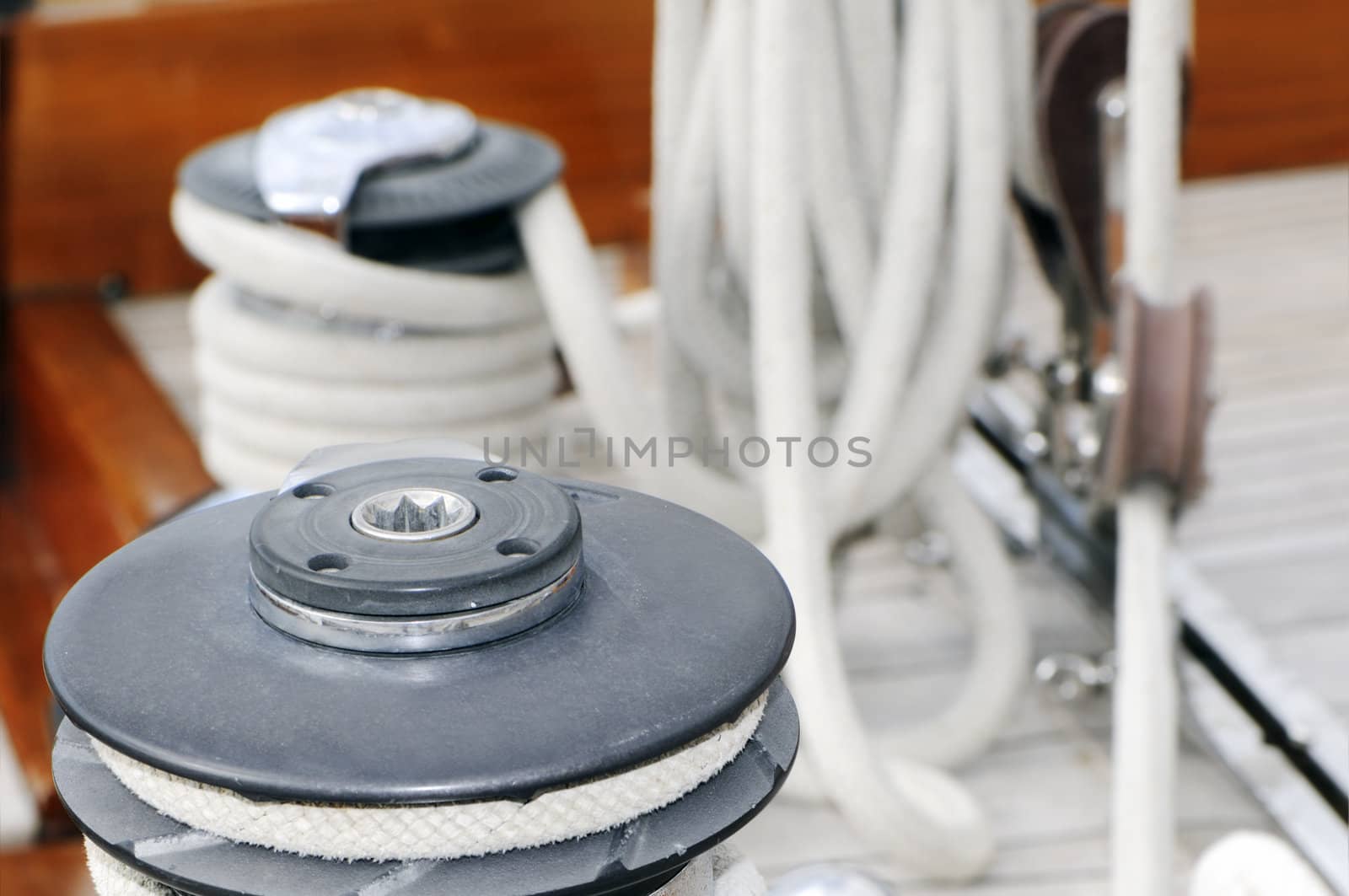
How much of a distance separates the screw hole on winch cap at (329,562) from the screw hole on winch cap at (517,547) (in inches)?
1.9

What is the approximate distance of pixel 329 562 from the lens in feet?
1.71

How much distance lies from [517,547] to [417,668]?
53 millimetres

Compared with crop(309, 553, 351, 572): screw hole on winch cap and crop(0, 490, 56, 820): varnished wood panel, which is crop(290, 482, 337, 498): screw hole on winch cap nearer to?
crop(309, 553, 351, 572): screw hole on winch cap

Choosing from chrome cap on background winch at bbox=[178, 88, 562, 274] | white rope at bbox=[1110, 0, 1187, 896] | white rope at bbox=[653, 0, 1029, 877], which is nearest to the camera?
white rope at bbox=[1110, 0, 1187, 896]

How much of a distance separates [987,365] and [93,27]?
1476 millimetres

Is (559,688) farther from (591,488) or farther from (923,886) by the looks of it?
(923,886)

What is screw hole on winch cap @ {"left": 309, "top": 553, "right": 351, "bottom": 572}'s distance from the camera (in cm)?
52

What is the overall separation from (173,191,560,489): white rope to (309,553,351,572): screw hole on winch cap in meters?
0.92

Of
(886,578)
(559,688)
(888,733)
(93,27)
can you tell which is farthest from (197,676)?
(93,27)

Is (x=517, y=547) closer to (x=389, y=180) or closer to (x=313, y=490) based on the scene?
(x=313, y=490)

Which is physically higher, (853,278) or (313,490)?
(313,490)

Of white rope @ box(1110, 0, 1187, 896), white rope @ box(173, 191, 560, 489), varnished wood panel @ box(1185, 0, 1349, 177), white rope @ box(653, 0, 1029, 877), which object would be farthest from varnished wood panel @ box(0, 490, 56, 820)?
varnished wood panel @ box(1185, 0, 1349, 177)

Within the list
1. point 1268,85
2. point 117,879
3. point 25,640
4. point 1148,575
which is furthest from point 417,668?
point 1268,85

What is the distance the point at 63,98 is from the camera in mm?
2508
